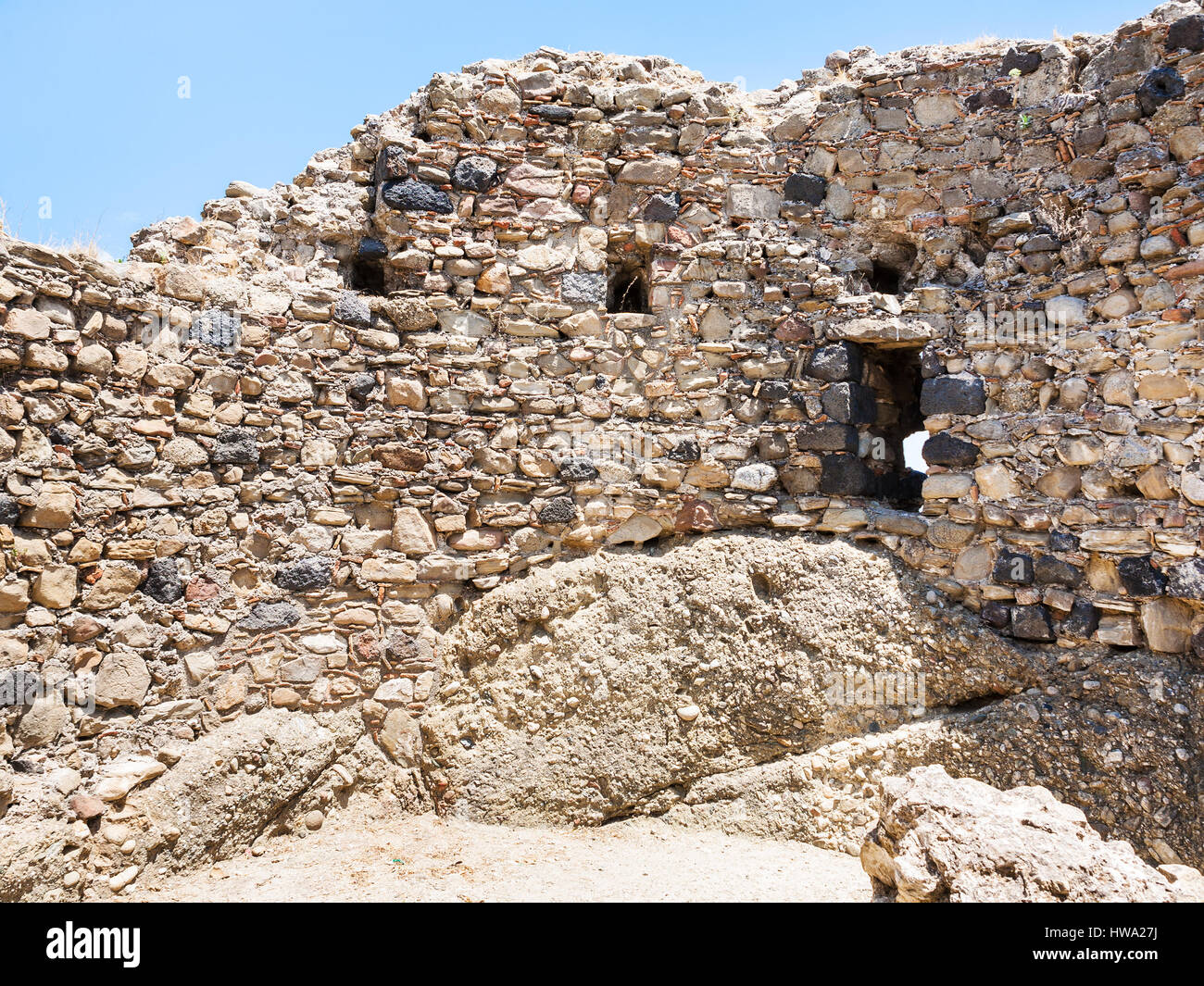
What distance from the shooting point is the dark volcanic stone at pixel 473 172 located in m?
5.45

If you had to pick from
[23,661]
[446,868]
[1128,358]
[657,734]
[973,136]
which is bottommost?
[446,868]

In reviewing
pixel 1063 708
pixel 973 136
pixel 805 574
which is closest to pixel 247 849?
pixel 805 574

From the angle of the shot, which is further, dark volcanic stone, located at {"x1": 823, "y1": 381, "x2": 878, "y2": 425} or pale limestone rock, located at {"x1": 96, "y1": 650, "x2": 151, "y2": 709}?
dark volcanic stone, located at {"x1": 823, "y1": 381, "x2": 878, "y2": 425}

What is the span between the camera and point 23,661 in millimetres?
4008

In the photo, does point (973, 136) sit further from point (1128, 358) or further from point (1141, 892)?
point (1141, 892)

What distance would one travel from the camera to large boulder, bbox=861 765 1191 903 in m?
2.69

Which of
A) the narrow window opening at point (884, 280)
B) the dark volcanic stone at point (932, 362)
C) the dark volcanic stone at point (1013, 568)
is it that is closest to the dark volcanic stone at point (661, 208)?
the narrow window opening at point (884, 280)

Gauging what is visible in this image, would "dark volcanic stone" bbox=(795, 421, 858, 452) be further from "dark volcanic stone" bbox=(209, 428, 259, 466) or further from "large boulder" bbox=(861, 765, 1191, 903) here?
"dark volcanic stone" bbox=(209, 428, 259, 466)

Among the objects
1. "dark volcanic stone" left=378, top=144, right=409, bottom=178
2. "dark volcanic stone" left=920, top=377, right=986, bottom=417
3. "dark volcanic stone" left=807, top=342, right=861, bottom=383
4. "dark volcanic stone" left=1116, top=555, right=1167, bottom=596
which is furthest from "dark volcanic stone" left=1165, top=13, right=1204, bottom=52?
"dark volcanic stone" left=378, top=144, right=409, bottom=178

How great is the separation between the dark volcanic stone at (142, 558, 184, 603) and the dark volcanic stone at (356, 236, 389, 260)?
2239mm

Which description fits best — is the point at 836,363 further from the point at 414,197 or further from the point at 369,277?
the point at 369,277

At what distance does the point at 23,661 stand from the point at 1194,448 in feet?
19.8

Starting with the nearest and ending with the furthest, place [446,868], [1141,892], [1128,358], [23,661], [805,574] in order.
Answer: [1141,892] → [23,661] → [446,868] → [1128,358] → [805,574]

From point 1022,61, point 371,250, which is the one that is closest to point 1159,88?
point 1022,61
